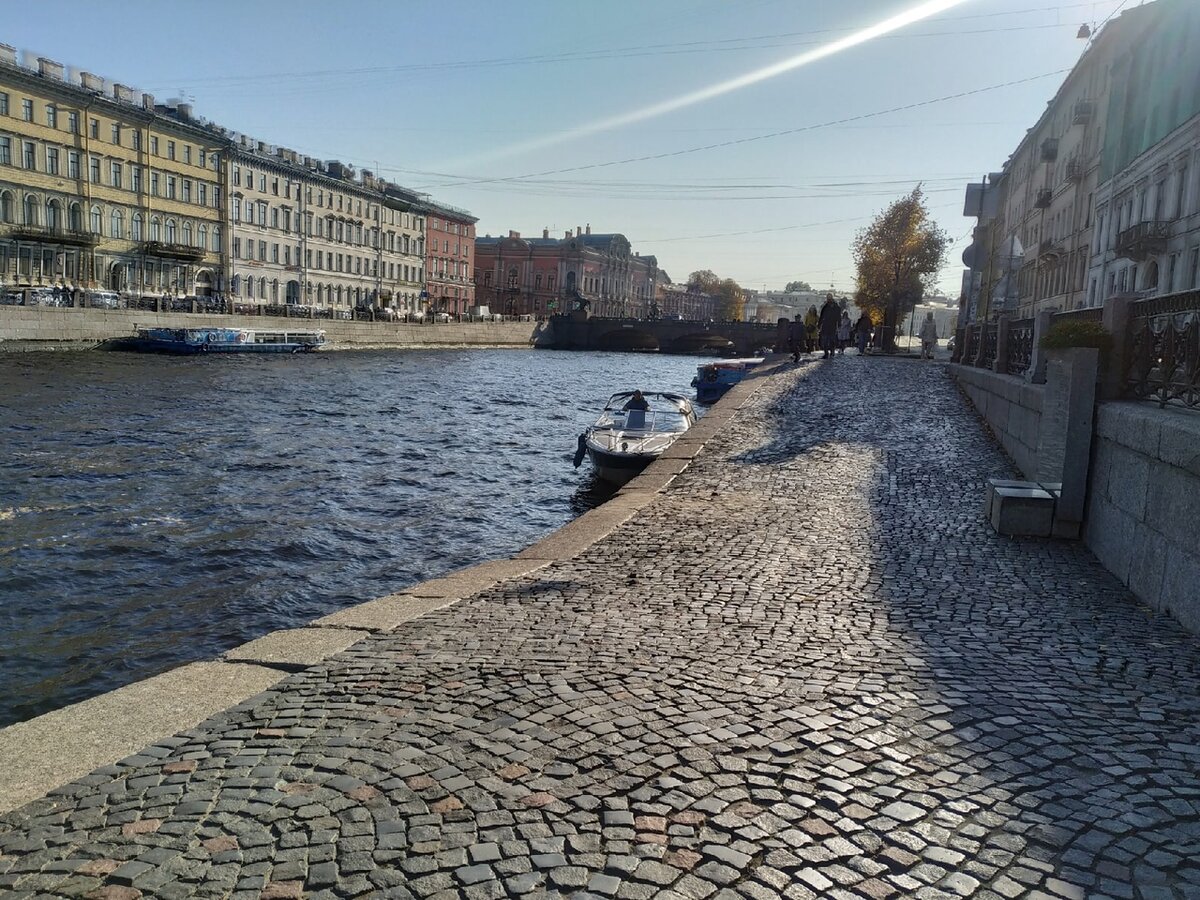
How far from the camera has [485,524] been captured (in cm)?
1504

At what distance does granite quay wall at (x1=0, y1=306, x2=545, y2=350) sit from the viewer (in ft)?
135

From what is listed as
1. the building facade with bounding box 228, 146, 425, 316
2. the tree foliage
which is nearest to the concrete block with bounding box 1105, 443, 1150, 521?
the building facade with bounding box 228, 146, 425, 316

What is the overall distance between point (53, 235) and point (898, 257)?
1821 inches

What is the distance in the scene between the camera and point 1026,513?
344 inches

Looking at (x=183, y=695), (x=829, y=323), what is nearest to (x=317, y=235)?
(x=829, y=323)

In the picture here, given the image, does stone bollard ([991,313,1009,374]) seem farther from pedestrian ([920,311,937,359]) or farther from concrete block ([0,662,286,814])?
pedestrian ([920,311,937,359])

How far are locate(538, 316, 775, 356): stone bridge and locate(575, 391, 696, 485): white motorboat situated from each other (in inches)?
2950

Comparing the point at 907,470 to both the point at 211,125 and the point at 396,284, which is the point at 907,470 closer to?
the point at 211,125

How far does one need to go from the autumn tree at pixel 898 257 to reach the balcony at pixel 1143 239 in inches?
550

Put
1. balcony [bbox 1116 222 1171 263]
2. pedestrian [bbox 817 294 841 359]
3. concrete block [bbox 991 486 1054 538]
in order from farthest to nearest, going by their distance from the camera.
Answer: balcony [bbox 1116 222 1171 263] → pedestrian [bbox 817 294 841 359] → concrete block [bbox 991 486 1054 538]

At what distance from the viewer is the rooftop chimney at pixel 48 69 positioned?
51.8 metres

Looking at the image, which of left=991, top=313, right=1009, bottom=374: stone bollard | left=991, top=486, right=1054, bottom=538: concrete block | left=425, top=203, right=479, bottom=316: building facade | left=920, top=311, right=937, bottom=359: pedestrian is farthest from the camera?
left=425, top=203, right=479, bottom=316: building facade

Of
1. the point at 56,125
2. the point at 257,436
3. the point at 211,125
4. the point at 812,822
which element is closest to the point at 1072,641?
the point at 812,822

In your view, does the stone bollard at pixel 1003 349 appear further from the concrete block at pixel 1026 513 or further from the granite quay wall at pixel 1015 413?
the concrete block at pixel 1026 513
